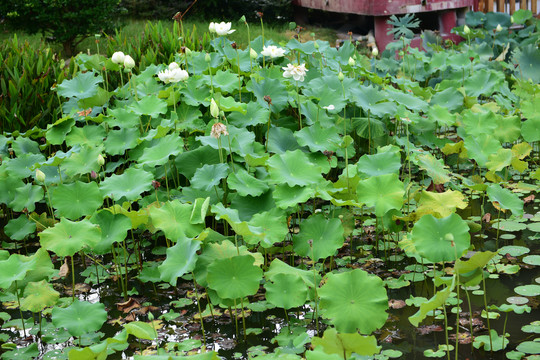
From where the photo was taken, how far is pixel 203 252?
2.22 metres

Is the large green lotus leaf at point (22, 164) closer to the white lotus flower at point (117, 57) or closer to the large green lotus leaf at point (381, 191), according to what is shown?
the white lotus flower at point (117, 57)

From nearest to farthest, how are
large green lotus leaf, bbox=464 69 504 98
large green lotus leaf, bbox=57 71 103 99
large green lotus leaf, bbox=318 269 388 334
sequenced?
large green lotus leaf, bbox=318 269 388 334, large green lotus leaf, bbox=57 71 103 99, large green lotus leaf, bbox=464 69 504 98

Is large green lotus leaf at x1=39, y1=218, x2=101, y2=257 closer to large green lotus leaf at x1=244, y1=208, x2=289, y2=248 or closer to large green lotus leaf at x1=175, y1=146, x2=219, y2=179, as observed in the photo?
large green lotus leaf at x1=244, y1=208, x2=289, y2=248

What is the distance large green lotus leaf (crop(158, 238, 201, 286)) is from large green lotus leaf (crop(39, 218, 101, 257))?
0.33 metres

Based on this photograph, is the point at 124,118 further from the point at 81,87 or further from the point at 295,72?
the point at 295,72

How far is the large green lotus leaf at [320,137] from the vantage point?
289 cm

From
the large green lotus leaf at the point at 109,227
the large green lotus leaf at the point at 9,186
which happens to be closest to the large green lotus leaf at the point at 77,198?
the large green lotus leaf at the point at 109,227

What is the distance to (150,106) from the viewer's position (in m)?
3.11

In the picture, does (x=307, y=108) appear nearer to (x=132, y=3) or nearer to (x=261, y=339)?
(x=261, y=339)

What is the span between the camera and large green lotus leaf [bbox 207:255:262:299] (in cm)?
202

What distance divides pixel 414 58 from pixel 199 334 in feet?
10.6

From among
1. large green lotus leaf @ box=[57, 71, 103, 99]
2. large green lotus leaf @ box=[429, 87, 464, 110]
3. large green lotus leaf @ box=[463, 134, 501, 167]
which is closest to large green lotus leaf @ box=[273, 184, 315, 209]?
large green lotus leaf @ box=[463, 134, 501, 167]

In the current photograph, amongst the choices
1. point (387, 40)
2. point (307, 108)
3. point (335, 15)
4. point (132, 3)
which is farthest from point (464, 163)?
point (132, 3)

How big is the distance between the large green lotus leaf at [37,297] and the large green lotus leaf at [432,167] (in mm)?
1703
